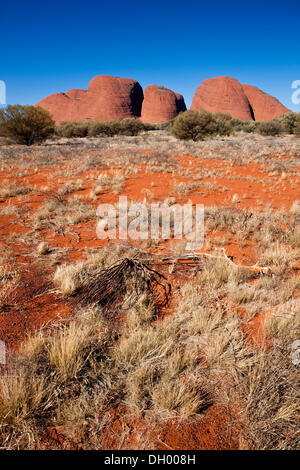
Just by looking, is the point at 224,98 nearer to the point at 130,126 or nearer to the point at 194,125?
the point at 130,126

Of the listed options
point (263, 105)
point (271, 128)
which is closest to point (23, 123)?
point (271, 128)

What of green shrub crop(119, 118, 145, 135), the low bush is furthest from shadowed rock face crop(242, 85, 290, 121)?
the low bush

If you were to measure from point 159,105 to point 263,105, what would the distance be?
40.2 metres

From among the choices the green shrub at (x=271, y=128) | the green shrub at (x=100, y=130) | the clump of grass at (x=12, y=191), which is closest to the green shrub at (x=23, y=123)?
the green shrub at (x=100, y=130)

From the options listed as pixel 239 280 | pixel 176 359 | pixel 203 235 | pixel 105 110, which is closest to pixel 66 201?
pixel 203 235

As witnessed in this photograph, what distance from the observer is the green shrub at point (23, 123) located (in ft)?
78.8

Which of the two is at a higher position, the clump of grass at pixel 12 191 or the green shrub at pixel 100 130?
the green shrub at pixel 100 130

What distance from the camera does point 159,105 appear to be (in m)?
81.4

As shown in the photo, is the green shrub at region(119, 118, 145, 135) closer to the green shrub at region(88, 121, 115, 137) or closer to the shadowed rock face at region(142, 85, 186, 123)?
the green shrub at region(88, 121, 115, 137)

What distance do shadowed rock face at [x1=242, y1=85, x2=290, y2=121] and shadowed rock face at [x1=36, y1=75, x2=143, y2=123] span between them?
43.5 meters

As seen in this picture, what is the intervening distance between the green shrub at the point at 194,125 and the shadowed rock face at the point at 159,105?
2352 inches

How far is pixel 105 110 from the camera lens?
7988cm

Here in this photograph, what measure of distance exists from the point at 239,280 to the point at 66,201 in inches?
206

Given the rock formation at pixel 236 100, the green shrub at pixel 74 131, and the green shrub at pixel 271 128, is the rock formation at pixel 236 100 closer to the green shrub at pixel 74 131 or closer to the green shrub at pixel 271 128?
the green shrub at pixel 271 128
